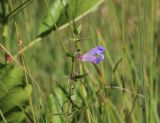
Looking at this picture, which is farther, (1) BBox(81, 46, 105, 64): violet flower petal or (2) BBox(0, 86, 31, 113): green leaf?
(2) BBox(0, 86, 31, 113): green leaf

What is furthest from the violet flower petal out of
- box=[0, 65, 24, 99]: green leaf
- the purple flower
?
box=[0, 65, 24, 99]: green leaf

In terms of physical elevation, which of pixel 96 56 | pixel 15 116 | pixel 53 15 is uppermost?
pixel 53 15

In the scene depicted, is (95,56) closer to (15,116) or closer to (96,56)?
(96,56)

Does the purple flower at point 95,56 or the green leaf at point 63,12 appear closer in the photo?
the purple flower at point 95,56

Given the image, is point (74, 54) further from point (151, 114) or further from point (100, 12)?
point (100, 12)

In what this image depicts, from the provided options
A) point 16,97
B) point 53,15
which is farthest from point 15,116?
point 53,15

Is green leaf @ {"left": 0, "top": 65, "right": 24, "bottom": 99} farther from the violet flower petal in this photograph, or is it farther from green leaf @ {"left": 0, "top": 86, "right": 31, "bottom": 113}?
the violet flower petal

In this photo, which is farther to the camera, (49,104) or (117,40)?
(117,40)

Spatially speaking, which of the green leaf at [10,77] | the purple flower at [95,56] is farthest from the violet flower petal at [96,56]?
the green leaf at [10,77]

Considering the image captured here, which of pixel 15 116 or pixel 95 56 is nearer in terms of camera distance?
pixel 95 56

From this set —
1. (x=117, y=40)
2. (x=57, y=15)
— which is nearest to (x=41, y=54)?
(x=117, y=40)

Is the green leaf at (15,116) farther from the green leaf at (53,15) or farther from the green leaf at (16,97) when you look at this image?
the green leaf at (53,15)
